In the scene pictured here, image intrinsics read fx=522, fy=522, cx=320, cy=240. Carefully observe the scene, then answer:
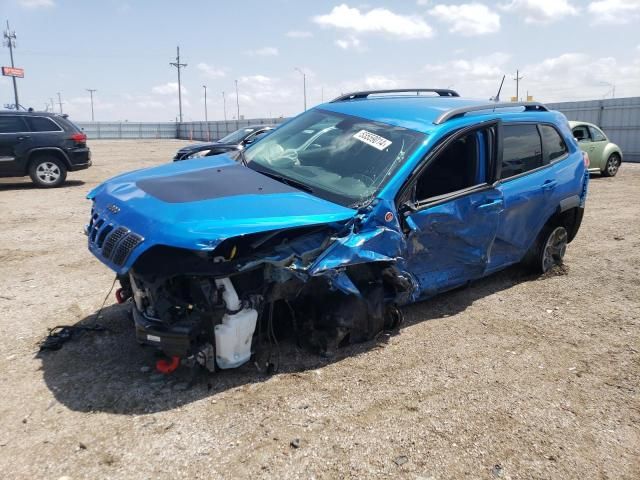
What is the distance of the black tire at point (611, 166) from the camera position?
1484 centimetres

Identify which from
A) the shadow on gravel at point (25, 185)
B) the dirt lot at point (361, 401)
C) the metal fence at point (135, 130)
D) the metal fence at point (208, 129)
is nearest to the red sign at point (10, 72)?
the metal fence at point (135, 130)

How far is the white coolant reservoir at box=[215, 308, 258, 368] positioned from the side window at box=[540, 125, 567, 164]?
3.59 meters

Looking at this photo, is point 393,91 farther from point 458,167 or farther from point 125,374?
point 125,374

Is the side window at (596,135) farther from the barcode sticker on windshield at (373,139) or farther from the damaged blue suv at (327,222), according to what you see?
the barcode sticker on windshield at (373,139)

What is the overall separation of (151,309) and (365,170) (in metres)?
1.81

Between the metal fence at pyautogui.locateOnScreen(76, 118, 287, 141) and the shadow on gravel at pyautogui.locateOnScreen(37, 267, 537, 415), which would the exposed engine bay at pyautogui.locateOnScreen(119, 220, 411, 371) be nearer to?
the shadow on gravel at pyautogui.locateOnScreen(37, 267, 537, 415)

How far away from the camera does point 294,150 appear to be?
4.48 metres

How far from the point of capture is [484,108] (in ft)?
14.8

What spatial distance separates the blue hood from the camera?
2.94 m

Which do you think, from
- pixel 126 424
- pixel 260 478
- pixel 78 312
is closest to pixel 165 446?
pixel 126 424

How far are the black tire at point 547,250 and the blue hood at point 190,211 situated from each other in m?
2.97

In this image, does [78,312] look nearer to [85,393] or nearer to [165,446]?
[85,393]

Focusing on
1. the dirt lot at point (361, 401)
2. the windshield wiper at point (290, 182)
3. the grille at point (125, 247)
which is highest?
the windshield wiper at point (290, 182)

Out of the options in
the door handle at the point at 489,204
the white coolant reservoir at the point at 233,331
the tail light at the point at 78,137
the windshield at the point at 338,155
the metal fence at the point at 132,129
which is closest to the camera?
the white coolant reservoir at the point at 233,331
